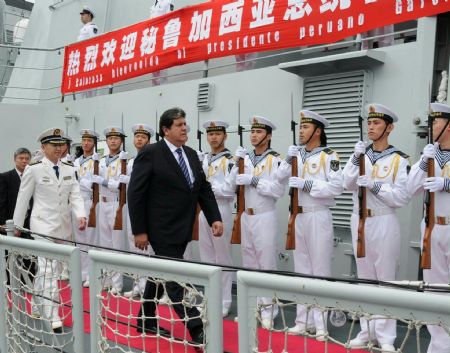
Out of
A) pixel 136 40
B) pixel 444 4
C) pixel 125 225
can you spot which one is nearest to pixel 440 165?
pixel 444 4

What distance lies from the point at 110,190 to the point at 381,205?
3.19 meters

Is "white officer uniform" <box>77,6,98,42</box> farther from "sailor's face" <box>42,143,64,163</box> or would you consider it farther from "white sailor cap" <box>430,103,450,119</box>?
"white sailor cap" <box>430,103,450,119</box>

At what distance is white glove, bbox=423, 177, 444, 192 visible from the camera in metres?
3.22

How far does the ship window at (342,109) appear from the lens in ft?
15.6

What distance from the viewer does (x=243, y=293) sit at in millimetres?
1834

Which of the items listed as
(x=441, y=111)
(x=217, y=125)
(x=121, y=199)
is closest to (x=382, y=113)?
(x=441, y=111)

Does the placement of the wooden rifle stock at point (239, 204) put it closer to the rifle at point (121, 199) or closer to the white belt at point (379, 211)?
the white belt at point (379, 211)

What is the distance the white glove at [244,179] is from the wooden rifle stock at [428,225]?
1.48 metres

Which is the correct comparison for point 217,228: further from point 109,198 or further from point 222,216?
point 109,198

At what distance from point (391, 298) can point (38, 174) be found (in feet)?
10.8

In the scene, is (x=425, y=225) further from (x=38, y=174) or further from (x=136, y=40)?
(x=136, y=40)

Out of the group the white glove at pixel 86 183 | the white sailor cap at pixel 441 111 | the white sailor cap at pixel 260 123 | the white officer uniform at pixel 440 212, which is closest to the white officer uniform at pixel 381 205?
the white officer uniform at pixel 440 212

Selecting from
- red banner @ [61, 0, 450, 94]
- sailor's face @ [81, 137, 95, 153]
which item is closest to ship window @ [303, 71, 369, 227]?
red banner @ [61, 0, 450, 94]

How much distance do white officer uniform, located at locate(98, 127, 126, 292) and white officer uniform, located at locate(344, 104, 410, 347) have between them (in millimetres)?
2821
